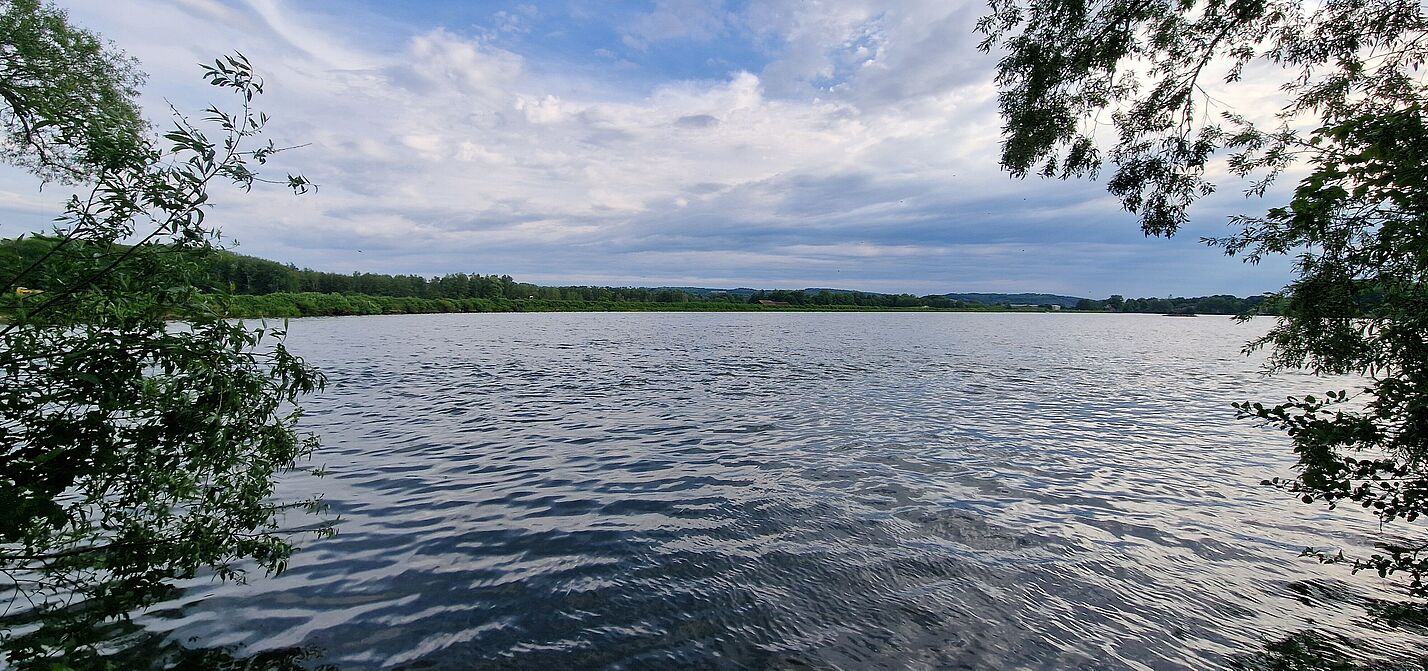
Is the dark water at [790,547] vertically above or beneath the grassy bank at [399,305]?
beneath

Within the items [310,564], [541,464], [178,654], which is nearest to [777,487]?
[541,464]

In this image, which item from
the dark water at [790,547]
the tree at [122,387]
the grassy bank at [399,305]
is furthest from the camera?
the grassy bank at [399,305]

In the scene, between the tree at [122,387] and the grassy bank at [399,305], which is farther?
the grassy bank at [399,305]

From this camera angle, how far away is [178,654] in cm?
653

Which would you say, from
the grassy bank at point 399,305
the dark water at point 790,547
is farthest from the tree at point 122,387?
the grassy bank at point 399,305

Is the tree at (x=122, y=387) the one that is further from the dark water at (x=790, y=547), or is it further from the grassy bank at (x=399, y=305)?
the grassy bank at (x=399, y=305)

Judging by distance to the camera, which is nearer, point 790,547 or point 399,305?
point 790,547

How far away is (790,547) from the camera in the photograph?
1005 centimetres

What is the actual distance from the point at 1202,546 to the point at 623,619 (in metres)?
9.99

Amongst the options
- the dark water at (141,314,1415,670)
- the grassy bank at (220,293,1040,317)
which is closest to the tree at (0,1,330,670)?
the dark water at (141,314,1415,670)

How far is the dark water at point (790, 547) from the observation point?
23.5 ft

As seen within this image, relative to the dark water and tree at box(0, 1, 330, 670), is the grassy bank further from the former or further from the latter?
tree at box(0, 1, 330, 670)

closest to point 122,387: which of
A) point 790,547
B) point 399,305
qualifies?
point 790,547

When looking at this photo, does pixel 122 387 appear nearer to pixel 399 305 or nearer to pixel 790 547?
pixel 790 547
